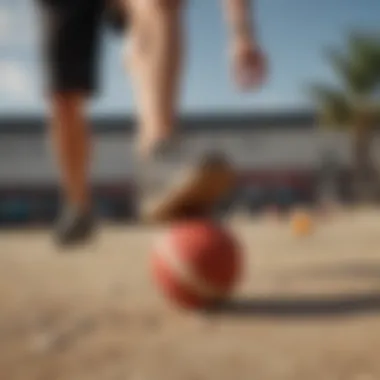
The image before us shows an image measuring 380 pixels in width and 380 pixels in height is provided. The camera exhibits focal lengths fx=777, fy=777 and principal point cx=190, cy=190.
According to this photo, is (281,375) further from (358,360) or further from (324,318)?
(324,318)

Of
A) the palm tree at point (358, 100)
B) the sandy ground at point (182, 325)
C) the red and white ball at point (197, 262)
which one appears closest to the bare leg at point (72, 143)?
the sandy ground at point (182, 325)

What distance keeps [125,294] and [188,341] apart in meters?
0.54

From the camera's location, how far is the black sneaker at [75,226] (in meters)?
2.24

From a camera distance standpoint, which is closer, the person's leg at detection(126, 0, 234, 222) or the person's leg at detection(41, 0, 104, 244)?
the person's leg at detection(126, 0, 234, 222)

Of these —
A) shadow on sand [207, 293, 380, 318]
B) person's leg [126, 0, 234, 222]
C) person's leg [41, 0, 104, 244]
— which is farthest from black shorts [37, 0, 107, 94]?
shadow on sand [207, 293, 380, 318]

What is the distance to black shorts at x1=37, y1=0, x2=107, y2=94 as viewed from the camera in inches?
77.5

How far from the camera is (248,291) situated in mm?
2020

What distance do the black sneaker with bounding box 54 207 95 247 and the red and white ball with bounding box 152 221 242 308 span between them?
522 millimetres

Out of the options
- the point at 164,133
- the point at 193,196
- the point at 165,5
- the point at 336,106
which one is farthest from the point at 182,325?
the point at 336,106

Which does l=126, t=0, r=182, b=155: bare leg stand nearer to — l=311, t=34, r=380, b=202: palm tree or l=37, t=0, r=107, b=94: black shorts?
l=37, t=0, r=107, b=94: black shorts

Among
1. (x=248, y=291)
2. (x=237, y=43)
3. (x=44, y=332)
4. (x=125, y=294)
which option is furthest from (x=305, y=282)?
(x=44, y=332)

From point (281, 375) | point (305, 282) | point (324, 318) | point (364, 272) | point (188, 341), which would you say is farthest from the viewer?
point (364, 272)

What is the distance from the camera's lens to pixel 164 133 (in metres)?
1.68

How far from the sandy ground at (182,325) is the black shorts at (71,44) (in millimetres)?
536
